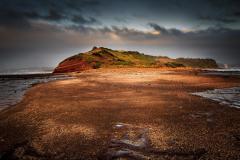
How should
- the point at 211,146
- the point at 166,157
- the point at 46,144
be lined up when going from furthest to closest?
the point at 46,144 < the point at 211,146 < the point at 166,157

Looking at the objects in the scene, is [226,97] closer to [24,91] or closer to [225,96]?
[225,96]

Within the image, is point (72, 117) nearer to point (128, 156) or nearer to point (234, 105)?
point (128, 156)

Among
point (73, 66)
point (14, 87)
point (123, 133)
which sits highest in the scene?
point (73, 66)

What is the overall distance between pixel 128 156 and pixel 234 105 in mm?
5405

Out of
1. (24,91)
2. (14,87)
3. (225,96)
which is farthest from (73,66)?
(225,96)

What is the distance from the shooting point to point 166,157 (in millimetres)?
3285

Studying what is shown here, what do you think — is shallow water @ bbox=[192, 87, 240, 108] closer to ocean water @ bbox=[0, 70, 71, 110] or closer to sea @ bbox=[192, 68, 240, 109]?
sea @ bbox=[192, 68, 240, 109]

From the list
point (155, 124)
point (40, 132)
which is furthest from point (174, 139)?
point (40, 132)

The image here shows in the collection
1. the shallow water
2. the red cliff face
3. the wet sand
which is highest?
the red cliff face

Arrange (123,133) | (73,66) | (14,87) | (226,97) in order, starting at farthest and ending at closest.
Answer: (73,66)
(14,87)
(226,97)
(123,133)

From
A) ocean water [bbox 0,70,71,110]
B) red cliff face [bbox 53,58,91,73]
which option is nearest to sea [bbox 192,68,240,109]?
ocean water [bbox 0,70,71,110]

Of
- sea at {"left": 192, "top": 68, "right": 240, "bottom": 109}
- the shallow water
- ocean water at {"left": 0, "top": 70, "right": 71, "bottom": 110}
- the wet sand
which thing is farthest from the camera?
ocean water at {"left": 0, "top": 70, "right": 71, "bottom": 110}

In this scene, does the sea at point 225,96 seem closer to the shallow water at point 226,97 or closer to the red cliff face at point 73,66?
the shallow water at point 226,97

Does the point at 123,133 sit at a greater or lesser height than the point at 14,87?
lesser
